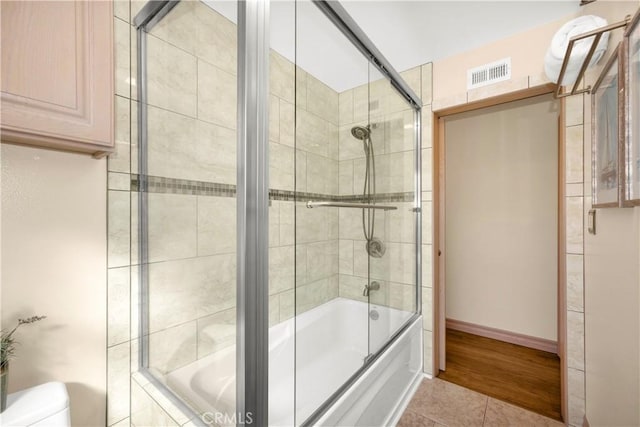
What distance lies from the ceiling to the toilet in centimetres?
136

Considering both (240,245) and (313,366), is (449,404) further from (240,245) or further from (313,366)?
(240,245)

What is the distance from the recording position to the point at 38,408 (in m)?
0.84

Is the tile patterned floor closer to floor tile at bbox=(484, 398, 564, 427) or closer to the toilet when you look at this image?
floor tile at bbox=(484, 398, 564, 427)

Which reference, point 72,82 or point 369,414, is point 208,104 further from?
point 369,414

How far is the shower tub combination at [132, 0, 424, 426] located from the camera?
882mm

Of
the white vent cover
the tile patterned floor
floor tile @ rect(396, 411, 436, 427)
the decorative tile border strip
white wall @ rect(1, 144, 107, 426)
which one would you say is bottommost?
floor tile @ rect(396, 411, 436, 427)

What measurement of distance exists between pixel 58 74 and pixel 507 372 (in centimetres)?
316

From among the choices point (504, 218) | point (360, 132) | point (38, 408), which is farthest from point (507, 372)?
point (38, 408)

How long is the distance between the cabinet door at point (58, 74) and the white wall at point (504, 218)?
239cm

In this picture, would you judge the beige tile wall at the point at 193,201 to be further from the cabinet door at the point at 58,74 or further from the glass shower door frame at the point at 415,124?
the glass shower door frame at the point at 415,124

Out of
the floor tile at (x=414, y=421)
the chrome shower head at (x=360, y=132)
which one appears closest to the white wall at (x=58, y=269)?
the chrome shower head at (x=360, y=132)

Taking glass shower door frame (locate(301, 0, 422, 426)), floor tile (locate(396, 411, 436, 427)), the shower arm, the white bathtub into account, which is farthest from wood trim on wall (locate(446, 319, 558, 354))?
the shower arm

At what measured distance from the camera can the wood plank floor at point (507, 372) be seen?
185 centimetres

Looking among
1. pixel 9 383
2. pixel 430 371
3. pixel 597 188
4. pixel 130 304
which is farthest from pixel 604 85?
pixel 9 383
